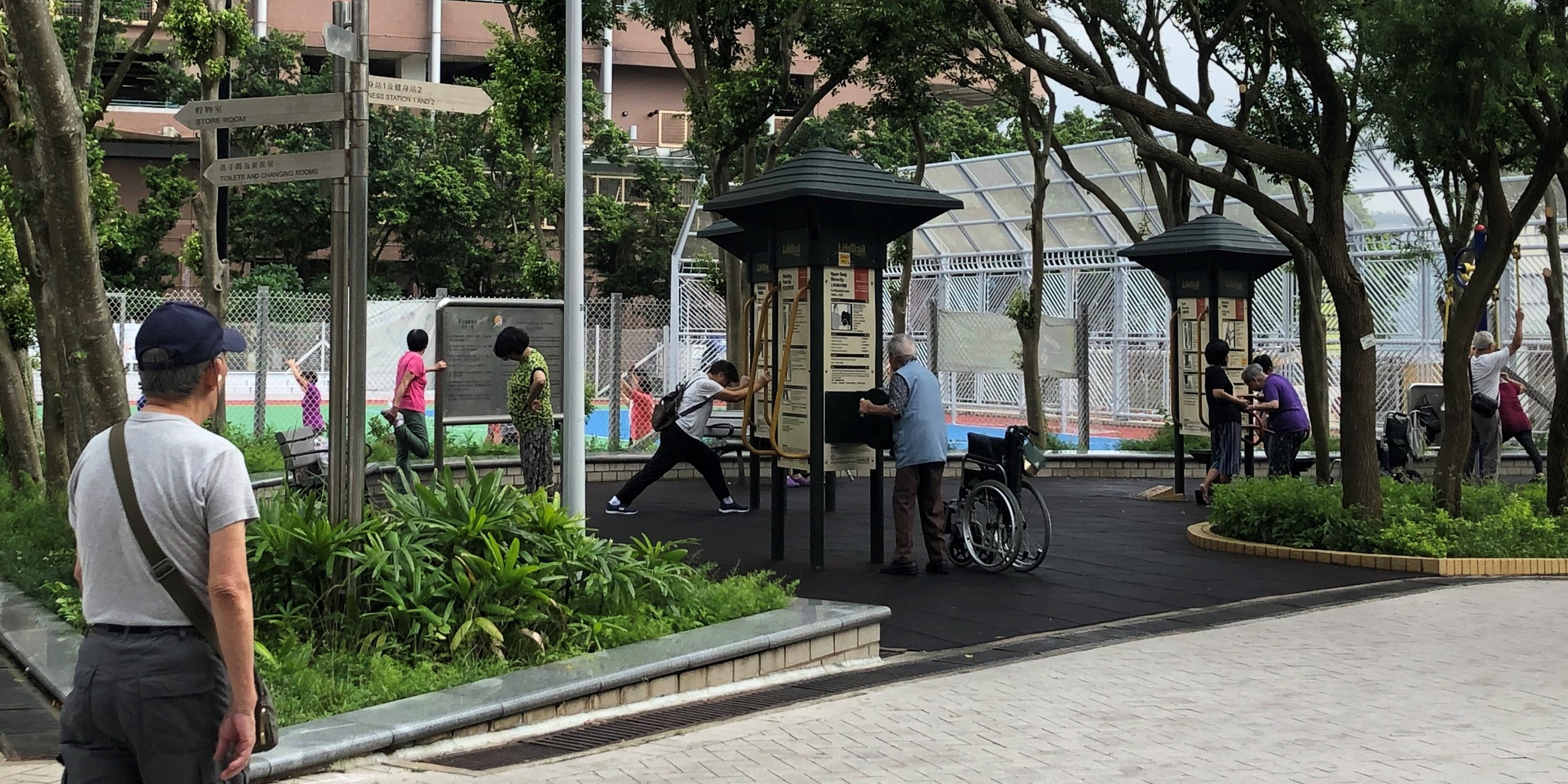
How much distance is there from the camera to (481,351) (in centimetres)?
1416

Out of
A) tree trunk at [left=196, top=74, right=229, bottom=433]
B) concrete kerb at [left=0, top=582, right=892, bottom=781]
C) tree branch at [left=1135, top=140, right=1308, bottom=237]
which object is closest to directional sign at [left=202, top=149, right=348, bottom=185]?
concrete kerb at [left=0, top=582, right=892, bottom=781]

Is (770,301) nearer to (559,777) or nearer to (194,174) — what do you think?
(559,777)

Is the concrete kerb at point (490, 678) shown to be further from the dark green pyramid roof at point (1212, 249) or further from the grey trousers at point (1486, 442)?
the grey trousers at point (1486, 442)

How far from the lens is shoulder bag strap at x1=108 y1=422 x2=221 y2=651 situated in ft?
10.8

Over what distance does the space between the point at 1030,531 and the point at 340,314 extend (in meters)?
5.90

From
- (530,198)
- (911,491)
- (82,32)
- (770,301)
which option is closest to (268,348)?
(530,198)

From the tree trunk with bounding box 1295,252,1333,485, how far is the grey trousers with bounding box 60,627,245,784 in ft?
40.4

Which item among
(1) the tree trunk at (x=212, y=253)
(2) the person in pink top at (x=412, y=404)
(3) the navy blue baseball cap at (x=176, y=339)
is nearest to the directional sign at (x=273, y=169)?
(3) the navy blue baseball cap at (x=176, y=339)

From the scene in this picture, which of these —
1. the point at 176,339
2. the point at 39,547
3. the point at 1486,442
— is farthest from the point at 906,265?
the point at 176,339

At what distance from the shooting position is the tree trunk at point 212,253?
48.0ft

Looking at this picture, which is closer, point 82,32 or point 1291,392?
point 82,32

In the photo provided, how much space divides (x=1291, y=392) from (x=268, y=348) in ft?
38.8

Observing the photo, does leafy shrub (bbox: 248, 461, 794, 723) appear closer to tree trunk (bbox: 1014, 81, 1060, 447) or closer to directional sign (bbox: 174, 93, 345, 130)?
directional sign (bbox: 174, 93, 345, 130)

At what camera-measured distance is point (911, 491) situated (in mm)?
10562
